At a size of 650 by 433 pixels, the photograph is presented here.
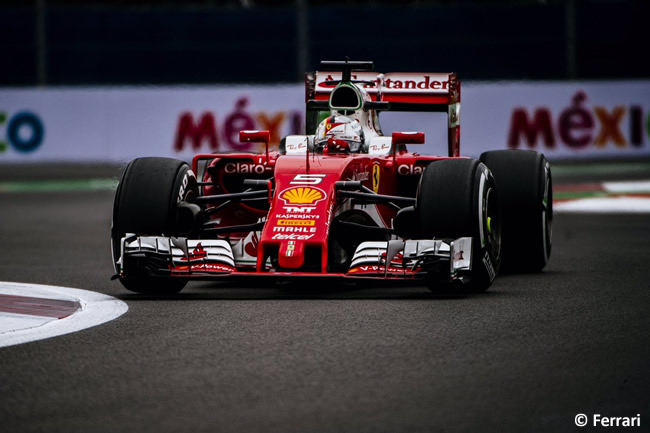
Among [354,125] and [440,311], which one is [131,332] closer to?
[440,311]

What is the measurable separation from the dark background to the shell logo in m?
20.4

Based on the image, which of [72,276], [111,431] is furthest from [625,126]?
[111,431]

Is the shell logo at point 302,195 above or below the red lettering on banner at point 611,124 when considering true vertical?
below

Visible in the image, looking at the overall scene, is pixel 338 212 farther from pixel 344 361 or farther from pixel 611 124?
pixel 611 124

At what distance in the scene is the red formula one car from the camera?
349 inches

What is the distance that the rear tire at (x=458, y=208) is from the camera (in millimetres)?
8938

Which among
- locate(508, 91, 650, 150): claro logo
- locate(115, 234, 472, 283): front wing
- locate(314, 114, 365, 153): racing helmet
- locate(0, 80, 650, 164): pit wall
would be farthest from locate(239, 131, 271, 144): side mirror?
locate(508, 91, 650, 150): claro logo

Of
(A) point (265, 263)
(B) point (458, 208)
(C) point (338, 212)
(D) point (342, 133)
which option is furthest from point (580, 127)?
(A) point (265, 263)
